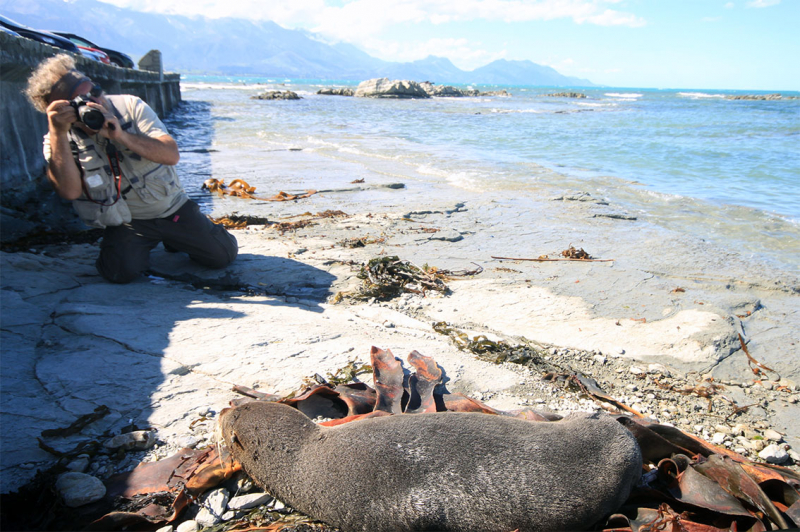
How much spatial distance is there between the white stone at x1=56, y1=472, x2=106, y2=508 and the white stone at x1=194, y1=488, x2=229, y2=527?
404mm

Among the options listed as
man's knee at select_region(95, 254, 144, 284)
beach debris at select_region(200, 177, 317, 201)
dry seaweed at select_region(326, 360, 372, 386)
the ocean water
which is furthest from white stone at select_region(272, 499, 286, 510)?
beach debris at select_region(200, 177, 317, 201)

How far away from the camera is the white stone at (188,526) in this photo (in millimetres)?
1888

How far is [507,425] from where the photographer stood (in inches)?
75.7

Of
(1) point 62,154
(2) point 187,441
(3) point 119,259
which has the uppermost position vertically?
(1) point 62,154

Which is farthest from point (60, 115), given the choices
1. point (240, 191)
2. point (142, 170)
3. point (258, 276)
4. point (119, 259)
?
point (240, 191)

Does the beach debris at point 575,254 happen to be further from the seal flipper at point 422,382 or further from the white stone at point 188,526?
the white stone at point 188,526

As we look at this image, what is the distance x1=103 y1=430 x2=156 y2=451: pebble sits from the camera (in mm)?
2229

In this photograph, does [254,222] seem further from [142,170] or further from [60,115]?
[60,115]

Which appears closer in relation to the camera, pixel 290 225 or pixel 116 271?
pixel 116 271

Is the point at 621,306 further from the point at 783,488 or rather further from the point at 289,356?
the point at 289,356

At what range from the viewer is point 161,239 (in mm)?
4445

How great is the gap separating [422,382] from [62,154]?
3.20 meters

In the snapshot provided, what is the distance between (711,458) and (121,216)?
427 centimetres

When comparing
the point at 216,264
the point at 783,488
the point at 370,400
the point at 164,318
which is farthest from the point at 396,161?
the point at 783,488
